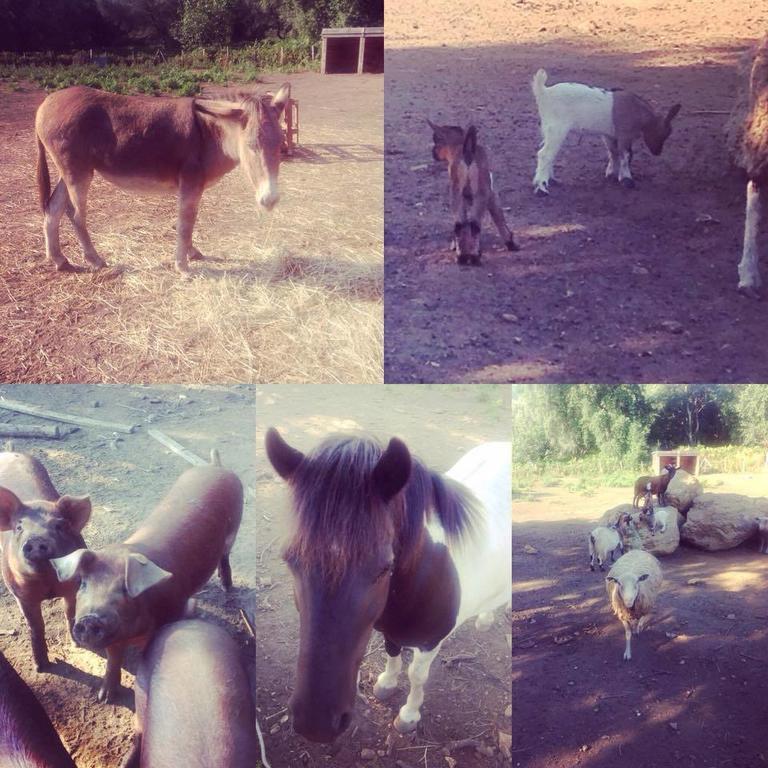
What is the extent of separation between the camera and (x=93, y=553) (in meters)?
1.67

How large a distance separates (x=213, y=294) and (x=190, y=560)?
74cm

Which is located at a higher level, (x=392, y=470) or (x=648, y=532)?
(x=392, y=470)

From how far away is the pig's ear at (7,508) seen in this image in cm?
180

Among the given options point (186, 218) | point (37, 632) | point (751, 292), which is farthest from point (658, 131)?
point (37, 632)

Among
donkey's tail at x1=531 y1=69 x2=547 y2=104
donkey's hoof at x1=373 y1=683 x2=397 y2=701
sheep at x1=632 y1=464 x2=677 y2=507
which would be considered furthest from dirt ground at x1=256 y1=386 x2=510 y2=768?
donkey's tail at x1=531 y1=69 x2=547 y2=104

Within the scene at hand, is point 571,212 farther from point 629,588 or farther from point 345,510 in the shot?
point 345,510

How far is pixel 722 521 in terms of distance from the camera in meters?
2.05

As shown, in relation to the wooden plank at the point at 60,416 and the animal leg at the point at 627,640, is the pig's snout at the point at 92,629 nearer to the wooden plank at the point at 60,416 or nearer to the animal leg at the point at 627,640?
the wooden plank at the point at 60,416

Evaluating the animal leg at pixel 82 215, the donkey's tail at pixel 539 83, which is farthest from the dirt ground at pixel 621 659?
the animal leg at pixel 82 215

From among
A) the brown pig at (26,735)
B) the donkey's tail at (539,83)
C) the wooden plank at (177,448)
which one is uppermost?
the donkey's tail at (539,83)

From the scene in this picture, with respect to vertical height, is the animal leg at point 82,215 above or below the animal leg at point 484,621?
above

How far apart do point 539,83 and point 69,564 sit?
1.79 meters

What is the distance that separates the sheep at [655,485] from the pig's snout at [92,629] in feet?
4.58

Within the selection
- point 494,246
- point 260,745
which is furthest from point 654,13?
point 260,745
